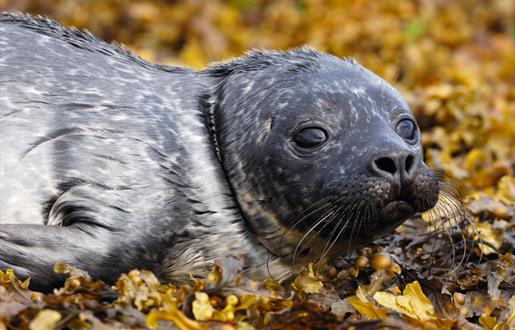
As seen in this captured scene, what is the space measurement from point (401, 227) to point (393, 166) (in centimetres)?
118

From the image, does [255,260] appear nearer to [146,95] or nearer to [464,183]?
[146,95]

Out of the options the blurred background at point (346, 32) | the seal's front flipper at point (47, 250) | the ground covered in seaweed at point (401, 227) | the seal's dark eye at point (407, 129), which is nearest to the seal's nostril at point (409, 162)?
the seal's dark eye at point (407, 129)

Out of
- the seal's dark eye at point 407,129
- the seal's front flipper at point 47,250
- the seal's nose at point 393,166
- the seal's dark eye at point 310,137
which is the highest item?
the seal's dark eye at point 407,129

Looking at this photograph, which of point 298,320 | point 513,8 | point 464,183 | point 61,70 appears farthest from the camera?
point 513,8

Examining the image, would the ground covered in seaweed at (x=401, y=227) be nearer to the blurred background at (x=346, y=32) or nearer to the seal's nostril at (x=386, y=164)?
the blurred background at (x=346, y=32)

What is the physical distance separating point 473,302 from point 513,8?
7.29 m

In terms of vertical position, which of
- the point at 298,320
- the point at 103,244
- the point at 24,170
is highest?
the point at 24,170

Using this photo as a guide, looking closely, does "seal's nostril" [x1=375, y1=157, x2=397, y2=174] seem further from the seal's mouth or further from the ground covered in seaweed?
the ground covered in seaweed

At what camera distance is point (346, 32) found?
887cm

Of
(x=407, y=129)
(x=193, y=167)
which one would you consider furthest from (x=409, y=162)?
(x=193, y=167)

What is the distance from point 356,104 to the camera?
3.85m

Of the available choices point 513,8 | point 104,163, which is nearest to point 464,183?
point 104,163

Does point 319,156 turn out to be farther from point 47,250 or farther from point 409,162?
point 47,250

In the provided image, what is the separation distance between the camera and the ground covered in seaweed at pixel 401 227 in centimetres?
324
